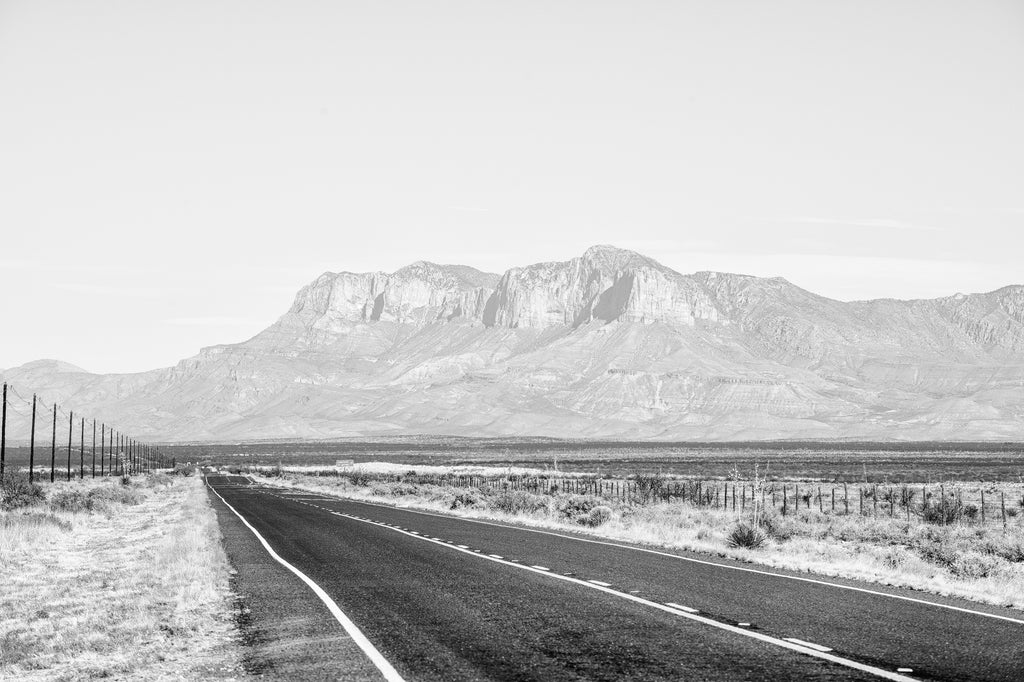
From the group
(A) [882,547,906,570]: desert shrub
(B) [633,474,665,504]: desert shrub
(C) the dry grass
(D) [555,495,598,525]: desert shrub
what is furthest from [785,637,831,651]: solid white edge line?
(B) [633,474,665,504]: desert shrub

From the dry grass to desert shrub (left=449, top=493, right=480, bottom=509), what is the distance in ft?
39.2

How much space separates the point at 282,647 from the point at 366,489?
52.9 m

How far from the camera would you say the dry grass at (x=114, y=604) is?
428 inches

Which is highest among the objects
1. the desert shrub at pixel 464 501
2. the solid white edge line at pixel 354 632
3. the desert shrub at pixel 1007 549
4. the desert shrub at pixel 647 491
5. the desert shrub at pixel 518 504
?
the solid white edge line at pixel 354 632

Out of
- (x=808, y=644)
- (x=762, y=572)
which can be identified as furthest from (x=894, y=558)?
(x=808, y=644)

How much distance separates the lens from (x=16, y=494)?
4438 cm

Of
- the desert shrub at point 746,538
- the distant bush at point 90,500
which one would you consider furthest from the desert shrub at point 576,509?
the distant bush at point 90,500

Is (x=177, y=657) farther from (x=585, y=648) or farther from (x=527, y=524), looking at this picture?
(x=527, y=524)

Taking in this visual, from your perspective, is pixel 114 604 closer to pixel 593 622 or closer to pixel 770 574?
pixel 593 622

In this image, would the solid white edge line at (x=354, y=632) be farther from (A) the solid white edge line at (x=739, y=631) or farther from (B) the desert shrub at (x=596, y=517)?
(B) the desert shrub at (x=596, y=517)

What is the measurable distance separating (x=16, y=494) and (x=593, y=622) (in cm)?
3777

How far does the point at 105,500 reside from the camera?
171 ft

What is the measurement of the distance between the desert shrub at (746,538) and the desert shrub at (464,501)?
64.8ft

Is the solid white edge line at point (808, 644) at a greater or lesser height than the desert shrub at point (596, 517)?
greater
